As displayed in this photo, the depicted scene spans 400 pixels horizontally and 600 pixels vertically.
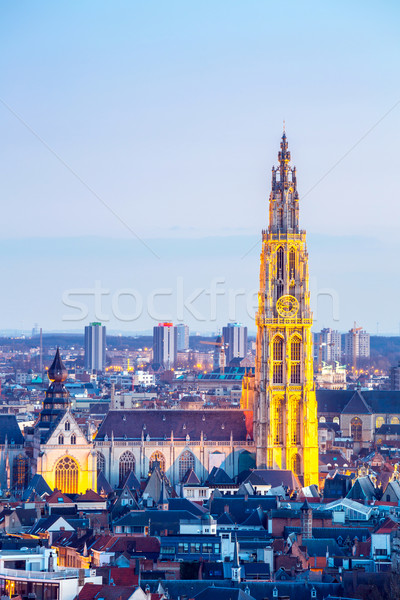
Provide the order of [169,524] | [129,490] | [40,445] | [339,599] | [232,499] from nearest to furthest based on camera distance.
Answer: [339,599] → [169,524] → [232,499] → [129,490] → [40,445]

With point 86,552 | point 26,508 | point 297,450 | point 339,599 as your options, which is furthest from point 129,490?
point 339,599

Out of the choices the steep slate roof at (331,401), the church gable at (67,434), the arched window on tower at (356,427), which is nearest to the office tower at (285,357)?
the church gable at (67,434)

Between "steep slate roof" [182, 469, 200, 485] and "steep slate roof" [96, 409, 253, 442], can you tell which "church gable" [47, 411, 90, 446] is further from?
"steep slate roof" [182, 469, 200, 485]

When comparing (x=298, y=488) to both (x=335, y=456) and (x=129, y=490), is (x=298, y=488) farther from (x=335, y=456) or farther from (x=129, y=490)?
(x=335, y=456)

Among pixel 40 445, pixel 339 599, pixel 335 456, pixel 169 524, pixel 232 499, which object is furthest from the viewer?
pixel 335 456

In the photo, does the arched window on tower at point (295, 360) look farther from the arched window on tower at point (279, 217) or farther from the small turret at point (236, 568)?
the small turret at point (236, 568)

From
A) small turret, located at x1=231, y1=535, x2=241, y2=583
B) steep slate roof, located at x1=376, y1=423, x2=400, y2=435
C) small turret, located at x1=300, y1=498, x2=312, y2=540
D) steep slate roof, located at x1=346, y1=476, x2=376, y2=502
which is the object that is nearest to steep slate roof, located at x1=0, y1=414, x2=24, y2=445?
steep slate roof, located at x1=346, y1=476, x2=376, y2=502

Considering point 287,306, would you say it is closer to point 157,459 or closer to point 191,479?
point 157,459
